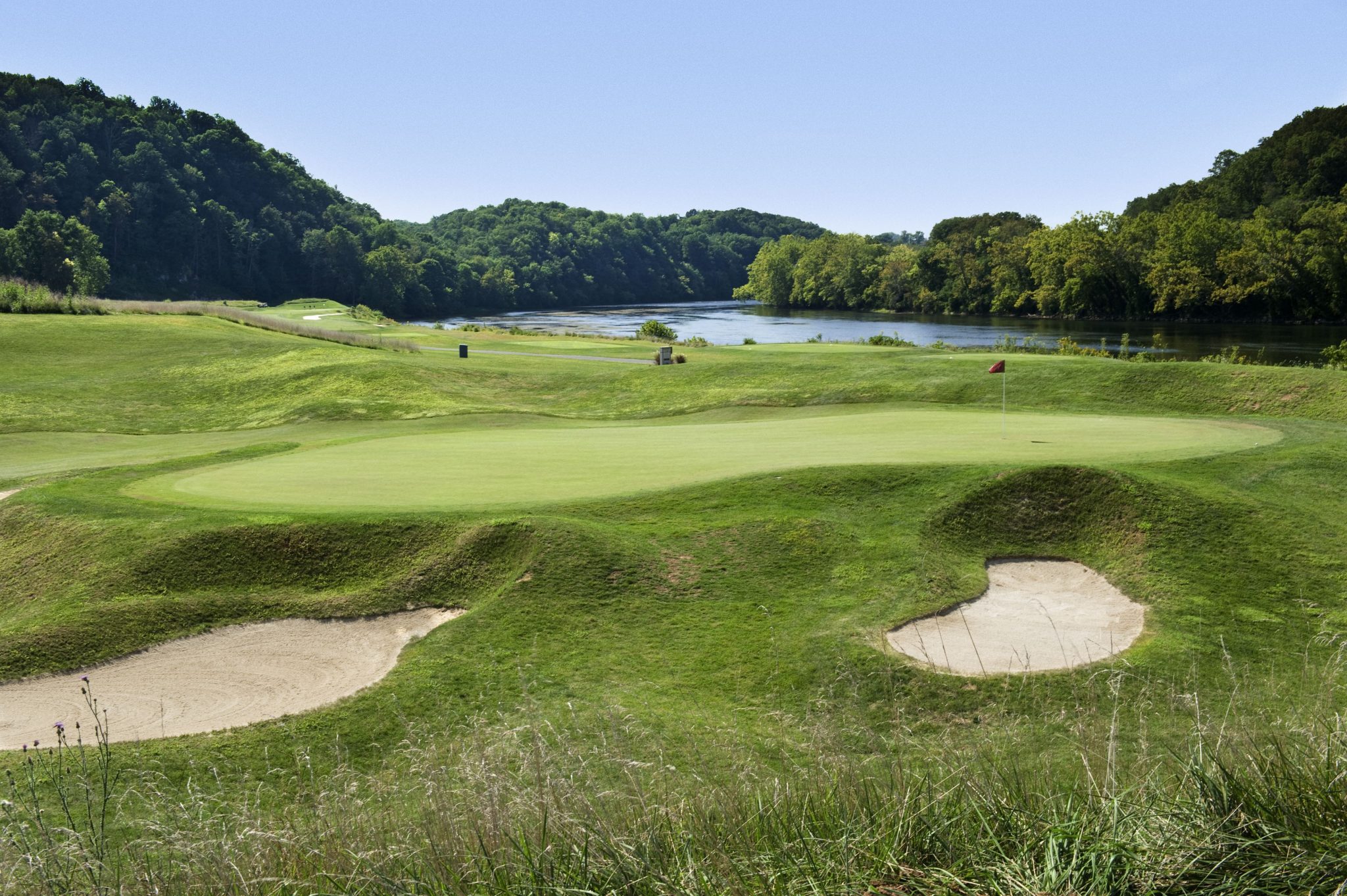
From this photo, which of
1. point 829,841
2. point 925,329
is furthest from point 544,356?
point 925,329

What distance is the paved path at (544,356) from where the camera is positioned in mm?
42969

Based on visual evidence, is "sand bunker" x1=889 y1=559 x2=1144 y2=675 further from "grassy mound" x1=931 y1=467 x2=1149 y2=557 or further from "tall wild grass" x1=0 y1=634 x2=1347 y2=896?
"tall wild grass" x1=0 y1=634 x2=1347 y2=896

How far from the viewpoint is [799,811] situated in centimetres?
469

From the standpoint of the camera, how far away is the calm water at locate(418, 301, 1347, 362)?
2372 inches

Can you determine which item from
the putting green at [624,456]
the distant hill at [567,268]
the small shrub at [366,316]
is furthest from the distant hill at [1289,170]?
the distant hill at [567,268]

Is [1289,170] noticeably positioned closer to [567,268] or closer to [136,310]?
[136,310]

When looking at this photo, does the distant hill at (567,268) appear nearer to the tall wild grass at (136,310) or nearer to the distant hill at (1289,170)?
the distant hill at (1289,170)

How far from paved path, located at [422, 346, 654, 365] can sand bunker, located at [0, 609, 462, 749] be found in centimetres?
2993

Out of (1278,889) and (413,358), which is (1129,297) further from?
(1278,889)

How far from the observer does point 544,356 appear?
46.8 metres

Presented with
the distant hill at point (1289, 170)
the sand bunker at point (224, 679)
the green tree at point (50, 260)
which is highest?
the distant hill at point (1289, 170)

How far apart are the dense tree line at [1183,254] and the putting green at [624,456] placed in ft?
212

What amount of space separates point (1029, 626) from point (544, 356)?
1501 inches

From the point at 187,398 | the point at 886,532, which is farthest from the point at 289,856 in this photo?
the point at 187,398
